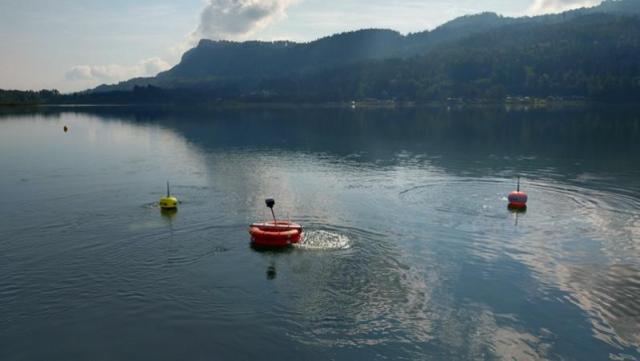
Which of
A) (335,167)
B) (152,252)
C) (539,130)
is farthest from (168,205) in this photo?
(539,130)

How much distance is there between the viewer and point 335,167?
99000 millimetres

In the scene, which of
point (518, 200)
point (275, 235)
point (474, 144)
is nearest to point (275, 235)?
point (275, 235)

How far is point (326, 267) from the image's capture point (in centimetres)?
4341

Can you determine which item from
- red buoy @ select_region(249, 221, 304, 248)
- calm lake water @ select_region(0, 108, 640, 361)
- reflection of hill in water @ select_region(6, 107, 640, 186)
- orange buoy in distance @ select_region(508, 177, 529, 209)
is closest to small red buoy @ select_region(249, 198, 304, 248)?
red buoy @ select_region(249, 221, 304, 248)

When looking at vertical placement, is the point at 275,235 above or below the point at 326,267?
above

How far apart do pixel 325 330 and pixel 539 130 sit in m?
162

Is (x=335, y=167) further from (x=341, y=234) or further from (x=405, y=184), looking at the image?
(x=341, y=234)

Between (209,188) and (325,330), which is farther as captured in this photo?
(209,188)

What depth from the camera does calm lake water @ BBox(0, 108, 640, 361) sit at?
3212 centimetres

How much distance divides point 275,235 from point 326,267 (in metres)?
7.02

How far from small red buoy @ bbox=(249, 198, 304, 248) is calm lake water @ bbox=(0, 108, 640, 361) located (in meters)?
1.41

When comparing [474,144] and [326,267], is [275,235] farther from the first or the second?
[474,144]

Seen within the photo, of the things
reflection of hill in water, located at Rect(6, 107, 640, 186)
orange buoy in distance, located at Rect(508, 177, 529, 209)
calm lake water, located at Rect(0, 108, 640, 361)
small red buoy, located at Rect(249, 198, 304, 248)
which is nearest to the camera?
calm lake water, located at Rect(0, 108, 640, 361)

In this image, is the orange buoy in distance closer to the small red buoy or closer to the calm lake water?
the calm lake water
